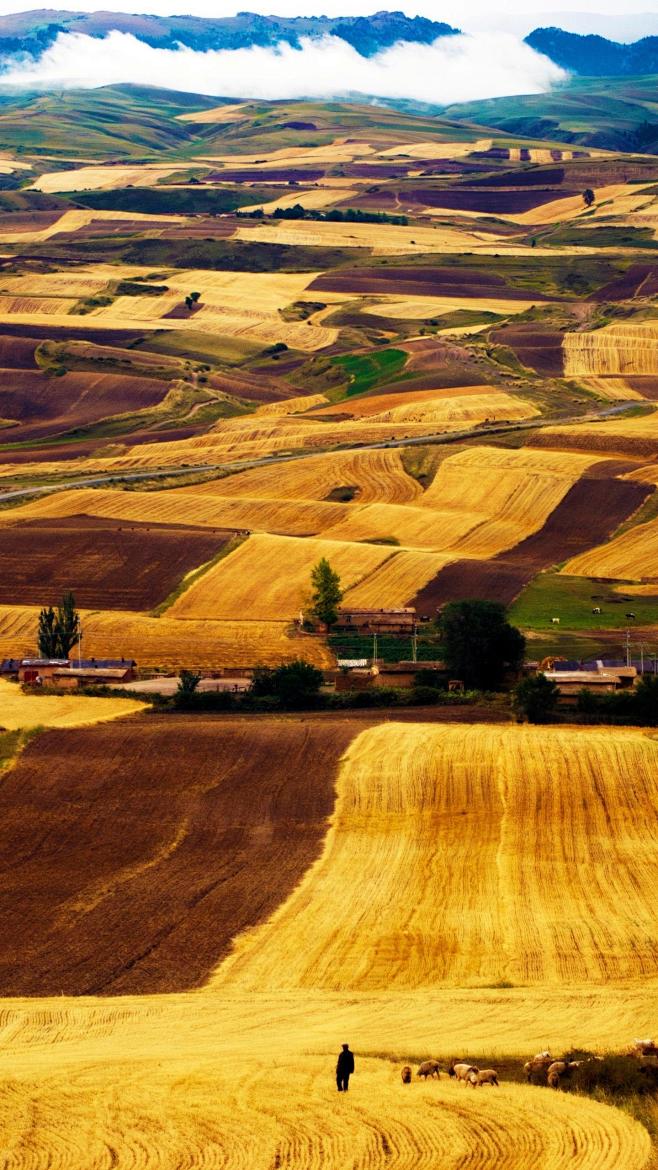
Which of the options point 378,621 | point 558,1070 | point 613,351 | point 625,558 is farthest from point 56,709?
point 613,351

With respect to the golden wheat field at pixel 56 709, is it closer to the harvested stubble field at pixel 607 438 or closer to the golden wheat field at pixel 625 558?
the golden wheat field at pixel 625 558

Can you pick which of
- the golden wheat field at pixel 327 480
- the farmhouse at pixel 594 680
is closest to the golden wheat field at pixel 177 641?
the farmhouse at pixel 594 680

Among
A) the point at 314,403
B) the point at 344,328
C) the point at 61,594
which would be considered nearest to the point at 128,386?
the point at 314,403

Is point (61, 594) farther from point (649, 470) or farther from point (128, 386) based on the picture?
point (128, 386)

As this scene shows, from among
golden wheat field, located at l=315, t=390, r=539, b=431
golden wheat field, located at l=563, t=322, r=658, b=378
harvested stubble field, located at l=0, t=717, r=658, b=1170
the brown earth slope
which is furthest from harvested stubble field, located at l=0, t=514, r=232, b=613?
golden wheat field, located at l=563, t=322, r=658, b=378

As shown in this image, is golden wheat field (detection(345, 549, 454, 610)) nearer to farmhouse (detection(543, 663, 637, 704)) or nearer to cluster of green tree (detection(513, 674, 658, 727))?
farmhouse (detection(543, 663, 637, 704))
